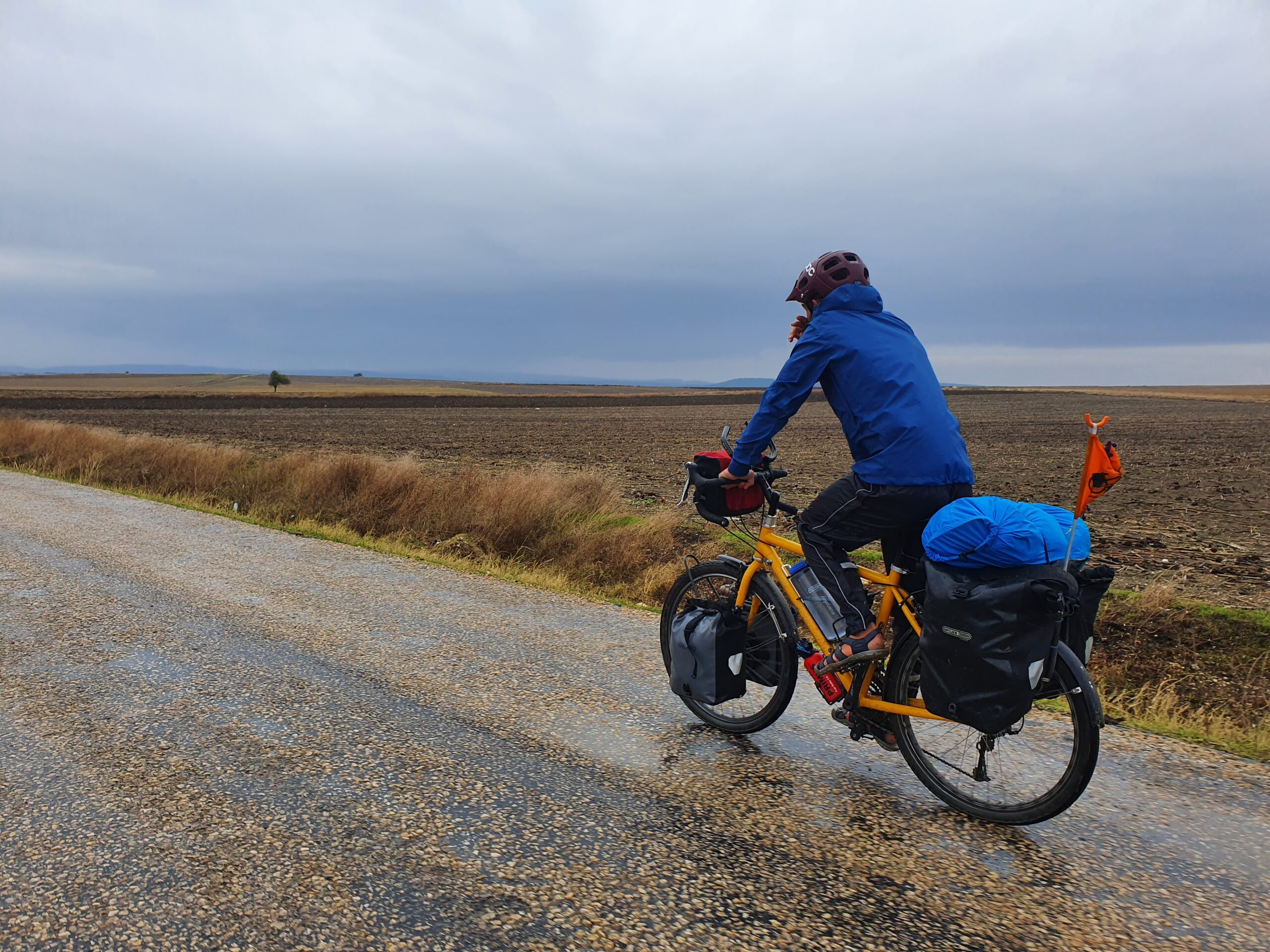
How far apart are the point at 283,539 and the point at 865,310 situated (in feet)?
27.5

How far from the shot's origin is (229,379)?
194625 millimetres

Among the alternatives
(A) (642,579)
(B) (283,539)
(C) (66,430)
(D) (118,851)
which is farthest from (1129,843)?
(C) (66,430)

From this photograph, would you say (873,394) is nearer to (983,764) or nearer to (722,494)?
(722,494)

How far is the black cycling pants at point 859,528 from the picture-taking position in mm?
3682

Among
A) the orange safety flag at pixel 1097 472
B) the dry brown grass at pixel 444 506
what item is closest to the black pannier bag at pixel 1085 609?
the orange safety flag at pixel 1097 472

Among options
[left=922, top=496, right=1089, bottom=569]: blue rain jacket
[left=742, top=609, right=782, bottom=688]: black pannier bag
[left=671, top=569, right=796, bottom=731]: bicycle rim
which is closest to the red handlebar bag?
[left=671, top=569, right=796, bottom=731]: bicycle rim

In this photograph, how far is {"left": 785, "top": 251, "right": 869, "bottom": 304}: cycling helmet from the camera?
3982mm

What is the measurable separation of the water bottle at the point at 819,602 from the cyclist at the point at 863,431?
0.03 meters

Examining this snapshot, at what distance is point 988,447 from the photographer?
30.9 m

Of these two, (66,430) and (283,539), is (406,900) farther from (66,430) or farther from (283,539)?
(66,430)

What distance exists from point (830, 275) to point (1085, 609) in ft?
5.82

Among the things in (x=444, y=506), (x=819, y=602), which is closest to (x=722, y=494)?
(x=819, y=602)

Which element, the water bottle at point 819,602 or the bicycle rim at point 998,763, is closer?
the bicycle rim at point 998,763

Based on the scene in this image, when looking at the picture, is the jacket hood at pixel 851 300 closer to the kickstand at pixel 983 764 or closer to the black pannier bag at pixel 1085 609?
the black pannier bag at pixel 1085 609
